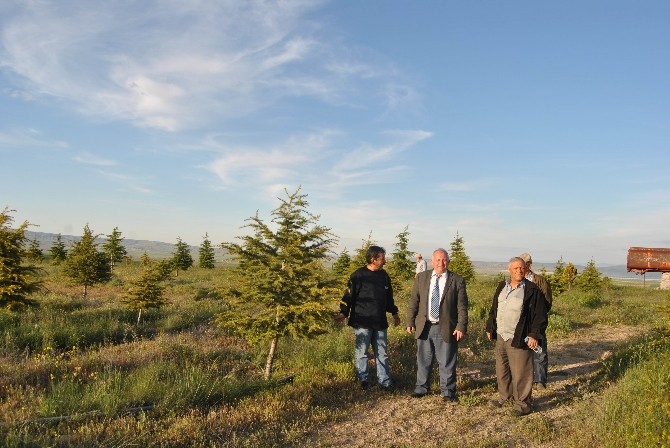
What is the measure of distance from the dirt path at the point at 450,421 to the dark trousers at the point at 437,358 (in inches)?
8.3

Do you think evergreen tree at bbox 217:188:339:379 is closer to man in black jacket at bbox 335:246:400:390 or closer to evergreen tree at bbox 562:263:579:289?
man in black jacket at bbox 335:246:400:390

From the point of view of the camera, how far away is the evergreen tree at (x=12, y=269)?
12602 millimetres

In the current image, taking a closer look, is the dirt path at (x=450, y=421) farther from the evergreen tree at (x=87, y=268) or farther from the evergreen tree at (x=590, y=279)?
the evergreen tree at (x=590, y=279)

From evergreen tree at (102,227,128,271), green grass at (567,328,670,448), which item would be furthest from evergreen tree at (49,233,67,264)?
green grass at (567,328,670,448)

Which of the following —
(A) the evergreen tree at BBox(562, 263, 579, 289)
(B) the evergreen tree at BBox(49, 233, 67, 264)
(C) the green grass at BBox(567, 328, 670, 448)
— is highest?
(B) the evergreen tree at BBox(49, 233, 67, 264)

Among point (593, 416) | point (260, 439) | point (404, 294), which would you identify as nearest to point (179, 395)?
point (260, 439)

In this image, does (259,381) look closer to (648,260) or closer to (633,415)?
(633,415)

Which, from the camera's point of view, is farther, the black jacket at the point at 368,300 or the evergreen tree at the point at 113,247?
the evergreen tree at the point at 113,247

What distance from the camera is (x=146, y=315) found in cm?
1558

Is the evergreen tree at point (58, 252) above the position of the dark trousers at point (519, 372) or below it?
above

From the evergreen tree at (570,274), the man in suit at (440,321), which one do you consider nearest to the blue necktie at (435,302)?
the man in suit at (440,321)

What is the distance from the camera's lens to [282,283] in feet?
25.4

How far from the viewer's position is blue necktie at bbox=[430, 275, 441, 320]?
7031mm

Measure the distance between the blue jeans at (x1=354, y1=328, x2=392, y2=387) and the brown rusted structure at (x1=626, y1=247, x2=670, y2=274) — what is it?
4.93 metres
